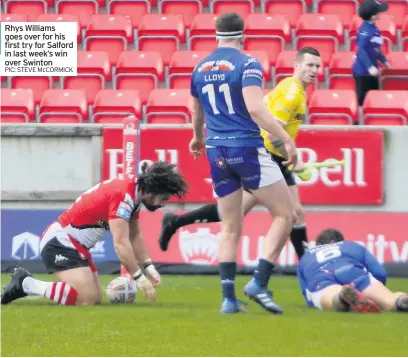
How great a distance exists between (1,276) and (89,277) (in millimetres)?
3011

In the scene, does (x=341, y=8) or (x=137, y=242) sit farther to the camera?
(x=341, y=8)

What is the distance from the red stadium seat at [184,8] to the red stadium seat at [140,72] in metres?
1.51

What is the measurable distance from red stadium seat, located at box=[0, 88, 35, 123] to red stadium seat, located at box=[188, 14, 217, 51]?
2.43 meters

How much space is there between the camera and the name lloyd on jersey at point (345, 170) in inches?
513

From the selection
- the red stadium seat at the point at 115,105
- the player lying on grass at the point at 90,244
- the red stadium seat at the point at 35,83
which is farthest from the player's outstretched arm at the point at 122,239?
the red stadium seat at the point at 35,83

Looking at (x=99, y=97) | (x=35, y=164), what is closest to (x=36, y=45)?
(x=99, y=97)

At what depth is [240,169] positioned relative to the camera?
29.2 feet

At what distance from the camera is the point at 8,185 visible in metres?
13.4

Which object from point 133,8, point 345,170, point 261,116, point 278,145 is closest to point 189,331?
point 261,116

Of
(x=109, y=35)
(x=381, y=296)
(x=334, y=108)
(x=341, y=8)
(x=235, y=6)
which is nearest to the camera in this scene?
(x=381, y=296)

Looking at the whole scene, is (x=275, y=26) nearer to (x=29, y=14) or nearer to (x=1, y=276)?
(x=29, y=14)

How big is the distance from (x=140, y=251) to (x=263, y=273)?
4.23 feet

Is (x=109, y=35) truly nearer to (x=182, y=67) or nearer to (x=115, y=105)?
(x=182, y=67)

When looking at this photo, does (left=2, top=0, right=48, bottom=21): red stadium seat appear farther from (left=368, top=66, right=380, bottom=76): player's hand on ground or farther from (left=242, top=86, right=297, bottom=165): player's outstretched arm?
(left=242, top=86, right=297, bottom=165): player's outstretched arm
